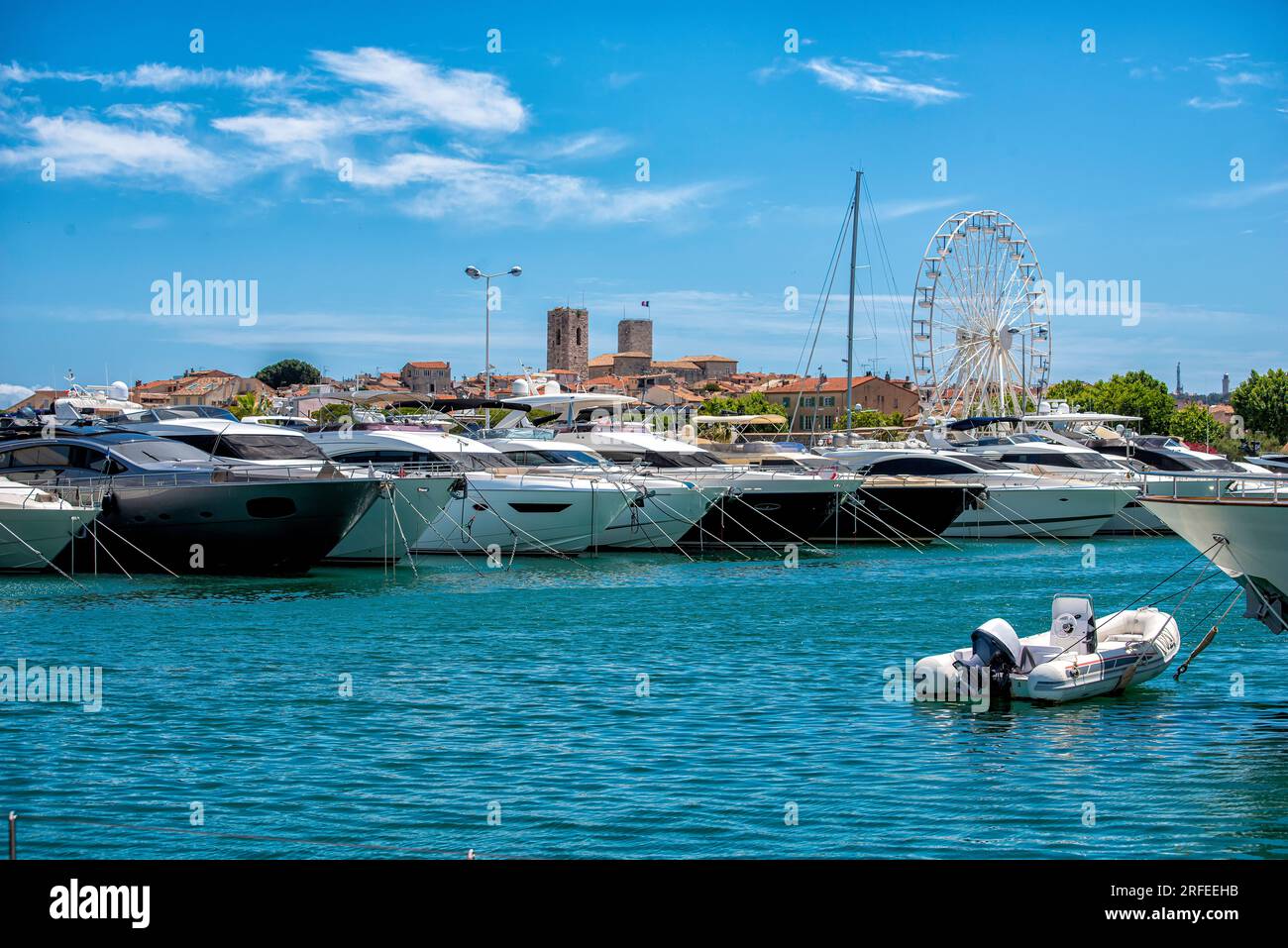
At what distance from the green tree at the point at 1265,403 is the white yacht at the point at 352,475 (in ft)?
279

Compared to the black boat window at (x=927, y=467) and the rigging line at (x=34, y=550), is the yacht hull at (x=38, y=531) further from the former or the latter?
the black boat window at (x=927, y=467)

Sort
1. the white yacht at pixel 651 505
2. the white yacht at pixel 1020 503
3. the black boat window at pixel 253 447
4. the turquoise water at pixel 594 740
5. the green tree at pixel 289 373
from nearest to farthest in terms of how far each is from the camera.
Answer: the turquoise water at pixel 594 740, the black boat window at pixel 253 447, the white yacht at pixel 651 505, the white yacht at pixel 1020 503, the green tree at pixel 289 373

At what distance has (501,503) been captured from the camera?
3203 cm

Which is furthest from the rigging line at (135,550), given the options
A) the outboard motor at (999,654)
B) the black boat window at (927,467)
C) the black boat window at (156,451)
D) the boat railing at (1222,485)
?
the black boat window at (927,467)

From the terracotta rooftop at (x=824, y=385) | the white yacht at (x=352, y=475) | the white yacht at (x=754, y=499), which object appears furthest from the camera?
the terracotta rooftop at (x=824, y=385)

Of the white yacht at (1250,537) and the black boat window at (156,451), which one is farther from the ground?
the black boat window at (156,451)

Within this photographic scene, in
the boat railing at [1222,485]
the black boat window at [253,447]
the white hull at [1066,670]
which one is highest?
the black boat window at [253,447]

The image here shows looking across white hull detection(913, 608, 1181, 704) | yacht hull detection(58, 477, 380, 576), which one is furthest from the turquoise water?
yacht hull detection(58, 477, 380, 576)

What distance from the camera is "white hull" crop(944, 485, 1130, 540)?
130 ft

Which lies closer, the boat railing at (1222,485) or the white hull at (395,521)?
the boat railing at (1222,485)

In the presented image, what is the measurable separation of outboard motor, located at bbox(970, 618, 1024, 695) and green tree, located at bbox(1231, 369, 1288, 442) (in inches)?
3578

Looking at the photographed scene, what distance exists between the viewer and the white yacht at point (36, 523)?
2620 cm

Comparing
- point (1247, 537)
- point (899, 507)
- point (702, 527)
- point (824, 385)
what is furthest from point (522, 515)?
point (824, 385)
